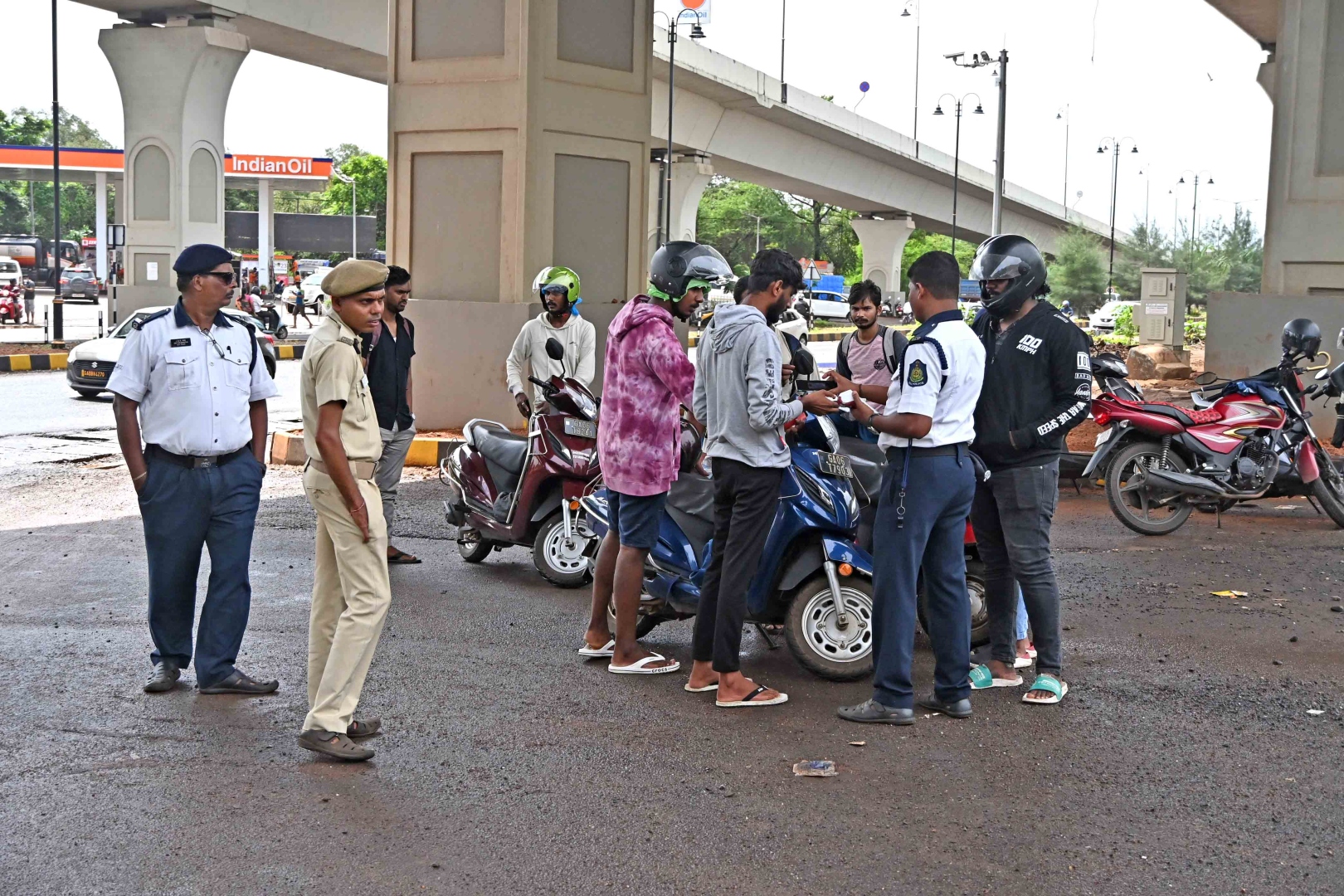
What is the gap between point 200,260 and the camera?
18.6 ft

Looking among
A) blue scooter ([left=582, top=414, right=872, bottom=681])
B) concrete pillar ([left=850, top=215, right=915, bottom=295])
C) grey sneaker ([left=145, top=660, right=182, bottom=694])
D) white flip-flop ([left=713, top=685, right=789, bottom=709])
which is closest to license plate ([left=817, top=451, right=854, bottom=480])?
blue scooter ([left=582, top=414, right=872, bottom=681])

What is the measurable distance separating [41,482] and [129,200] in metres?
21.7

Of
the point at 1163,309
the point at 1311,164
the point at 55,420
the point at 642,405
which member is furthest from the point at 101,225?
the point at 642,405

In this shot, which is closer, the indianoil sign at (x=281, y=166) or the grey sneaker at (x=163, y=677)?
the grey sneaker at (x=163, y=677)

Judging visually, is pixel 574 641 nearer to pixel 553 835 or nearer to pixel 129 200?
pixel 553 835

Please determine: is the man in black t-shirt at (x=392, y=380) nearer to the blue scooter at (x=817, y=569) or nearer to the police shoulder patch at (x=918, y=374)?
the blue scooter at (x=817, y=569)

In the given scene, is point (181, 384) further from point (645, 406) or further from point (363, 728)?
point (645, 406)

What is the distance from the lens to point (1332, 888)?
393 centimetres

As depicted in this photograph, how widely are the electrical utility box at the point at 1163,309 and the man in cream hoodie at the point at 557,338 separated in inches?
943

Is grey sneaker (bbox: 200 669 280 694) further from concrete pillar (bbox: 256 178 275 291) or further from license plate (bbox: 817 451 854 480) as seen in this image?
concrete pillar (bbox: 256 178 275 291)

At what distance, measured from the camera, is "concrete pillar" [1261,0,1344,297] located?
15.8 metres

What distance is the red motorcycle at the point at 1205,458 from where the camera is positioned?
10.0 metres

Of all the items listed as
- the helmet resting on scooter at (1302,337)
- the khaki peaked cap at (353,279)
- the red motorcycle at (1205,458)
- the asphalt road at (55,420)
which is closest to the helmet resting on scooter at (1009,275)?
the khaki peaked cap at (353,279)

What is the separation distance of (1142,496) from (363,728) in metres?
6.72
